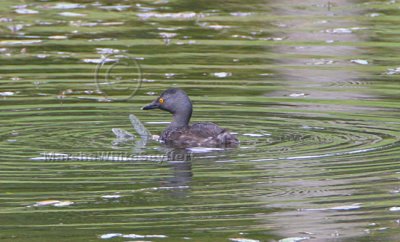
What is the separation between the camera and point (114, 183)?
35.3ft

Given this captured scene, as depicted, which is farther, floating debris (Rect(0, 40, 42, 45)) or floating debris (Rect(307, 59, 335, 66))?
floating debris (Rect(0, 40, 42, 45))

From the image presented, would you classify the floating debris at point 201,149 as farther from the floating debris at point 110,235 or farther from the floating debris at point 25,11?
the floating debris at point 25,11

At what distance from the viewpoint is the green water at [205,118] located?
9.55 m

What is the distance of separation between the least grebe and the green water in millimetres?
196

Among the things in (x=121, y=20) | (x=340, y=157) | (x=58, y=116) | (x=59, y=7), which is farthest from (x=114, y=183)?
(x=59, y=7)

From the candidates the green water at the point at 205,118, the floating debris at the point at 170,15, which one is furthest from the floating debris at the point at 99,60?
the floating debris at the point at 170,15

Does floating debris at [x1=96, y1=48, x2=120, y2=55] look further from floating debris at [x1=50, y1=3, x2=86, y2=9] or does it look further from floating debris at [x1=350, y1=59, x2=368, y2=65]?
floating debris at [x1=50, y1=3, x2=86, y2=9]

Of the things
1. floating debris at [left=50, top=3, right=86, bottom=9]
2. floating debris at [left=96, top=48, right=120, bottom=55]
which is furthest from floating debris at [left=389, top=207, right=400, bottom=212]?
floating debris at [left=50, top=3, right=86, bottom=9]

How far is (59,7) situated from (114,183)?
41.7 ft

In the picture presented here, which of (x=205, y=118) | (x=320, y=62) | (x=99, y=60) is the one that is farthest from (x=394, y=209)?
(x=99, y=60)

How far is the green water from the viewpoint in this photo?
955 centimetres

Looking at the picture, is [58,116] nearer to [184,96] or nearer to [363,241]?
[184,96]

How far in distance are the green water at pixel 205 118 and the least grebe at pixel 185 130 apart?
20cm

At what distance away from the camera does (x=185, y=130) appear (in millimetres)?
13352
